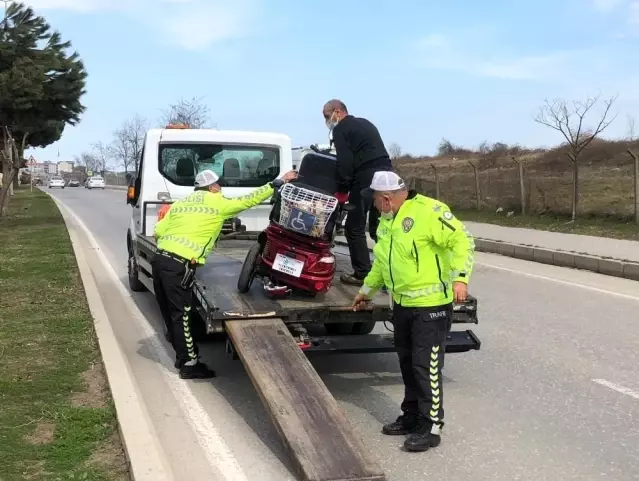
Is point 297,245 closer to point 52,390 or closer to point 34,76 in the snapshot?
point 52,390

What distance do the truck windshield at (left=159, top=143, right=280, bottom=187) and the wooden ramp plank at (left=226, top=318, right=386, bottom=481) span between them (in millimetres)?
4699

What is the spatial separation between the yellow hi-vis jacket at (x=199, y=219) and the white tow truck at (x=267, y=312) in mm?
356

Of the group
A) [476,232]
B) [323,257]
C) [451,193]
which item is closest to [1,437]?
[323,257]

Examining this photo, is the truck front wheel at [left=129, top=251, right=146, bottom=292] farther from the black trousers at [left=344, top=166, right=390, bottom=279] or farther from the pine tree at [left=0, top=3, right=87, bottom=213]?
the pine tree at [left=0, top=3, right=87, bottom=213]

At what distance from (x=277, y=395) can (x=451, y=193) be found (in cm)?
2265

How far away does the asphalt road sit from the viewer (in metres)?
4.37

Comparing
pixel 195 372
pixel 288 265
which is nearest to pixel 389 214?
pixel 288 265

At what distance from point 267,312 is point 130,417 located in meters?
1.30

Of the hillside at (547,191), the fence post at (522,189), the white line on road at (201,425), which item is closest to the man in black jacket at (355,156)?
the white line on road at (201,425)

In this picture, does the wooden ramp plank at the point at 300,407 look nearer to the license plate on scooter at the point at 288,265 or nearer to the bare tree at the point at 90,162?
the license plate on scooter at the point at 288,265

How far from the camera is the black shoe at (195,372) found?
6.21m

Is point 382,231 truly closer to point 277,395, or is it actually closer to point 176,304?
point 277,395

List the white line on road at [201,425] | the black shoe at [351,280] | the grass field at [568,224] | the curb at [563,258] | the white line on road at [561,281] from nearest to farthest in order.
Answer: the white line on road at [201,425], the black shoe at [351,280], the white line on road at [561,281], the curb at [563,258], the grass field at [568,224]

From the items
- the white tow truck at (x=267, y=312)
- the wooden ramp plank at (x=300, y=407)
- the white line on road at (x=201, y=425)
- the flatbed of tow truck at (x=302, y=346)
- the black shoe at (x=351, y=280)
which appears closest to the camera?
the wooden ramp plank at (x=300, y=407)
